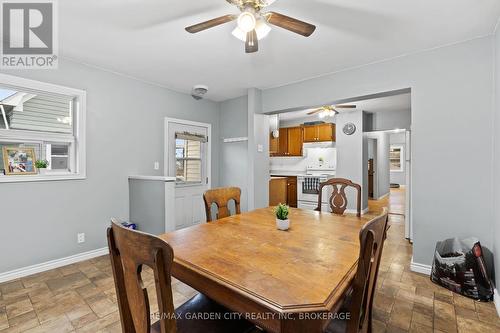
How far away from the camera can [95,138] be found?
3100mm

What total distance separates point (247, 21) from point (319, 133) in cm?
464

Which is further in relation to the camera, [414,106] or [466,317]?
[414,106]

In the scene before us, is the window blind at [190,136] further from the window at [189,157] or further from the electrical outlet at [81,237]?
the electrical outlet at [81,237]

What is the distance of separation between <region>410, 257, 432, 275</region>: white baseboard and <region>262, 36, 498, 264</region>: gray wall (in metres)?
0.04

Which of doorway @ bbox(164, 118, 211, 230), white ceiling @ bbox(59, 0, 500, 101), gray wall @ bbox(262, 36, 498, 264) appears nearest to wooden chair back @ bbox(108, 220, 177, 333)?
white ceiling @ bbox(59, 0, 500, 101)

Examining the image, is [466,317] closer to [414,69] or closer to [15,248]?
[414,69]

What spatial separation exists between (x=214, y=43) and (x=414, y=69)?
2288 millimetres

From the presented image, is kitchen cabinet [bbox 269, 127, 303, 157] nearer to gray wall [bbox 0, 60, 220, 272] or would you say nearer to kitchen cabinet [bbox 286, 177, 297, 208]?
kitchen cabinet [bbox 286, 177, 297, 208]

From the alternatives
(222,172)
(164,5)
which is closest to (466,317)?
(164,5)

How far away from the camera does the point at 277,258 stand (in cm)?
116

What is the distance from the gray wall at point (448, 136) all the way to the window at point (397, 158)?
9.25 meters

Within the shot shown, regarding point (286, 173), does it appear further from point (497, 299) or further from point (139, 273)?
point (139, 273)

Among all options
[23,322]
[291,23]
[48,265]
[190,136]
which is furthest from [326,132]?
[23,322]

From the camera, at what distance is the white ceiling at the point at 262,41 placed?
6.33 ft
